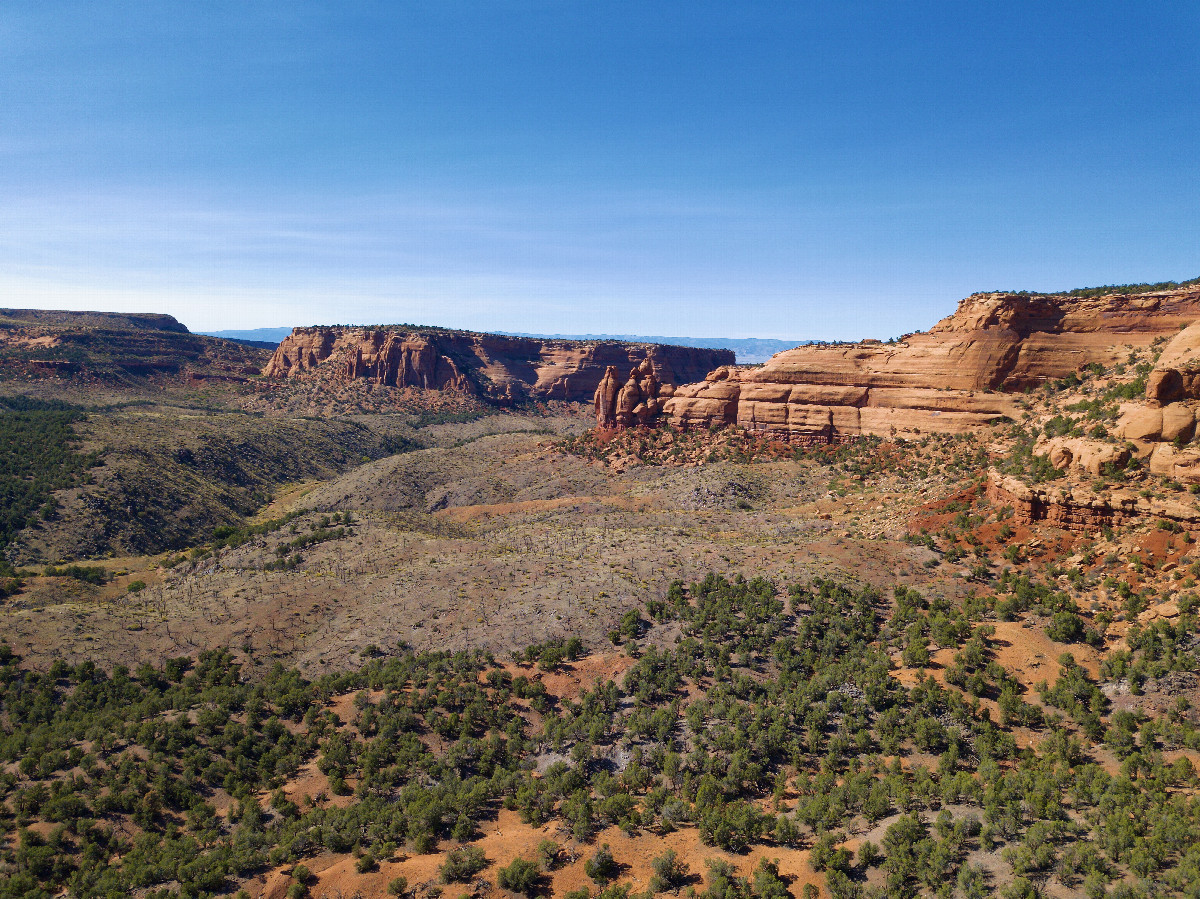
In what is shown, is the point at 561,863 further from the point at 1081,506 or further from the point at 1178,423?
the point at 1178,423

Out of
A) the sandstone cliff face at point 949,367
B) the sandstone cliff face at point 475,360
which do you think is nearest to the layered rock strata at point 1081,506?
the sandstone cliff face at point 949,367

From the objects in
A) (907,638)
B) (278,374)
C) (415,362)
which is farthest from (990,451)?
(278,374)

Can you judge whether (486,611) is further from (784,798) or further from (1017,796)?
(1017,796)

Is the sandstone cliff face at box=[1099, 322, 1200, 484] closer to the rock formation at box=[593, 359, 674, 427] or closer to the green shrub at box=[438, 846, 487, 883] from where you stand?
the green shrub at box=[438, 846, 487, 883]

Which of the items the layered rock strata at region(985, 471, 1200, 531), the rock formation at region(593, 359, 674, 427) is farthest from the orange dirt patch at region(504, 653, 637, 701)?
the rock formation at region(593, 359, 674, 427)

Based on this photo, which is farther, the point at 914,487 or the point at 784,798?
the point at 914,487

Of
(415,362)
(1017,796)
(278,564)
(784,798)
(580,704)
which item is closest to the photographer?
(1017,796)

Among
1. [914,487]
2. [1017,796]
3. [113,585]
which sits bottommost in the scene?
[113,585]
